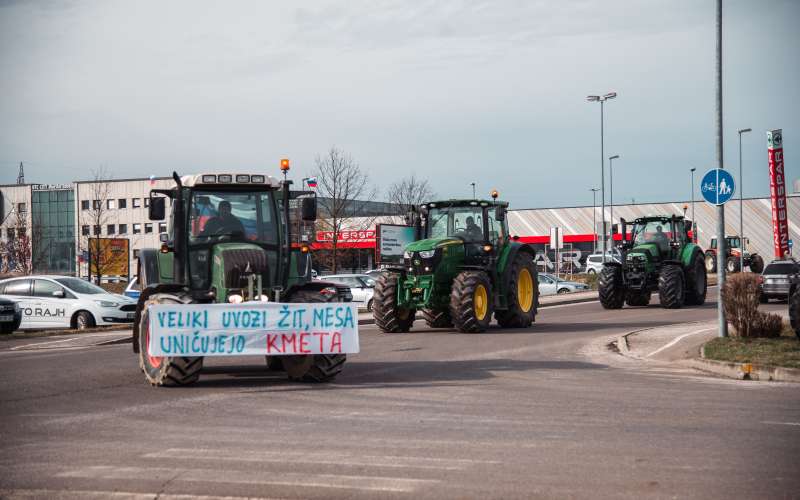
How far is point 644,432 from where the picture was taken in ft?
27.9

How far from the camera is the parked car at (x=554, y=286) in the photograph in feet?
144

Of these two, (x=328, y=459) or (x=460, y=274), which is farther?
(x=460, y=274)

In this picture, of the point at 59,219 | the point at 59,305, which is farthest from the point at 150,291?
the point at 59,219

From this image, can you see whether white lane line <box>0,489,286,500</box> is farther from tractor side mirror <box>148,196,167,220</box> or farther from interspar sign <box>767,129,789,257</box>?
interspar sign <box>767,129,789,257</box>

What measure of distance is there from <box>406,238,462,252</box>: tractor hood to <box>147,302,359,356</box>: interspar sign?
8516 millimetres

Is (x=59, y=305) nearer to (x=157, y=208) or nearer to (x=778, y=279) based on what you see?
(x=157, y=208)

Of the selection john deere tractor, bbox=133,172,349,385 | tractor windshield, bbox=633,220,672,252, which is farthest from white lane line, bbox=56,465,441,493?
tractor windshield, bbox=633,220,672,252

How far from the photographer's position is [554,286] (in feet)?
146

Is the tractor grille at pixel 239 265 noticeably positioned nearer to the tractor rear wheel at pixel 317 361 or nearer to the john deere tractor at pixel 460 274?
the tractor rear wheel at pixel 317 361

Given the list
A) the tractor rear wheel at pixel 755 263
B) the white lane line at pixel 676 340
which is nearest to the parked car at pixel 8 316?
the white lane line at pixel 676 340

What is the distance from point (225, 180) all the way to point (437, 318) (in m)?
10.5

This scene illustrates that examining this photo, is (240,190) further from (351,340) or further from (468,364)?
(468,364)

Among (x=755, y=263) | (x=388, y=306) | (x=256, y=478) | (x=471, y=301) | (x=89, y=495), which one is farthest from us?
(x=755, y=263)

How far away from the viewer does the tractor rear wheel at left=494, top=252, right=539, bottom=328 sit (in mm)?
21578
